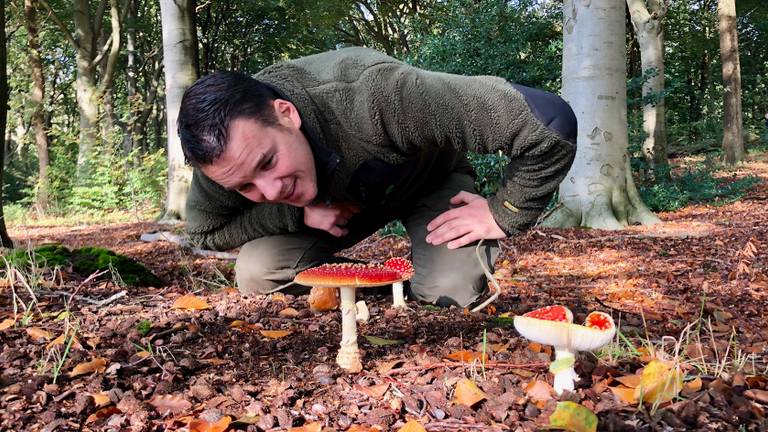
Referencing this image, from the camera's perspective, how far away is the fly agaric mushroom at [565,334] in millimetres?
1522

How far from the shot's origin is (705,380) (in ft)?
5.44

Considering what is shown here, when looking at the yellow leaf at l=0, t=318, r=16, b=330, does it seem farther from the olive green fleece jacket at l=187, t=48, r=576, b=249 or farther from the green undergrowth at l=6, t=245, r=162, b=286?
the olive green fleece jacket at l=187, t=48, r=576, b=249

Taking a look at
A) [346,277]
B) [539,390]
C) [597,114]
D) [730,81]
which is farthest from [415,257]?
[730,81]

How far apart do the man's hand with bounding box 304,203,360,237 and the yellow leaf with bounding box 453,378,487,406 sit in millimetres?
1446

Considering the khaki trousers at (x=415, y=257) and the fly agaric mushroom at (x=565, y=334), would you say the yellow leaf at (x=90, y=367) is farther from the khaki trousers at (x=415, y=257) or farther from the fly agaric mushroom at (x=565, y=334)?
the khaki trousers at (x=415, y=257)

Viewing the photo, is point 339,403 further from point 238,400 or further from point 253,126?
point 253,126

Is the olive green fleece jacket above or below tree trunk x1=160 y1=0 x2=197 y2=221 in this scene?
below

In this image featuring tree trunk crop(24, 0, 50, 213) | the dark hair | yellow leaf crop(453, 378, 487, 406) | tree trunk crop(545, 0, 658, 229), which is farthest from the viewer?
tree trunk crop(24, 0, 50, 213)

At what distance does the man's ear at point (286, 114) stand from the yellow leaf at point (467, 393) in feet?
3.62

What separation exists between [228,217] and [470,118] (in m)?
1.54

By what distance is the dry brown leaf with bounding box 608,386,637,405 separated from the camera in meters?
1.52

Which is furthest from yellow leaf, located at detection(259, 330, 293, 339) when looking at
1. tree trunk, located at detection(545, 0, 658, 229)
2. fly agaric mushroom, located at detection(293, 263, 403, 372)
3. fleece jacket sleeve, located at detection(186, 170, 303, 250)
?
tree trunk, located at detection(545, 0, 658, 229)

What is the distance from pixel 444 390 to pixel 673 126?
24613 mm

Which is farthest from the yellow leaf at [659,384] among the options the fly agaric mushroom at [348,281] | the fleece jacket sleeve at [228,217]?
the fleece jacket sleeve at [228,217]
